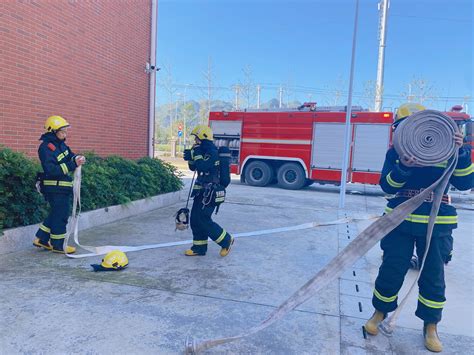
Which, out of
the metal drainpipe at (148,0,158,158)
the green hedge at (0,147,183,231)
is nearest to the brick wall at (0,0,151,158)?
the metal drainpipe at (148,0,158,158)

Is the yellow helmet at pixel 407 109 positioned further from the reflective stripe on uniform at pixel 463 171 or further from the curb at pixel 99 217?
the curb at pixel 99 217

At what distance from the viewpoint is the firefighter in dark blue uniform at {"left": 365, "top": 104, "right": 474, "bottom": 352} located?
252cm

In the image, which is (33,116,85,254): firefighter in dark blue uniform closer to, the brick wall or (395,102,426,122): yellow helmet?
the brick wall

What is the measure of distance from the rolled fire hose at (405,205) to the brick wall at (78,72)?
5.06 metres

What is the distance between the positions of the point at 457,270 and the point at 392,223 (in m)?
2.75

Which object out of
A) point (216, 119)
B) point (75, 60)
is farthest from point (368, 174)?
point (75, 60)

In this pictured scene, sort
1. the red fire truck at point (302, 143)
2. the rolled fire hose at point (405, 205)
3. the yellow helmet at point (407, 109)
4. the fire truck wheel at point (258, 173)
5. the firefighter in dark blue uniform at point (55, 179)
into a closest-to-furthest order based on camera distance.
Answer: the rolled fire hose at point (405, 205) → the yellow helmet at point (407, 109) → the firefighter in dark blue uniform at point (55, 179) → the red fire truck at point (302, 143) → the fire truck wheel at point (258, 173)

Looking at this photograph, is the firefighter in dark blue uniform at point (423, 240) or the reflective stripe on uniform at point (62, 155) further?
the reflective stripe on uniform at point (62, 155)

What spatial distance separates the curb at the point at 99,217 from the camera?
424 centimetres

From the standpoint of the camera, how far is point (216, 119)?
43.2 feet

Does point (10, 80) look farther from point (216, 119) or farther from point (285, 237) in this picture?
point (216, 119)

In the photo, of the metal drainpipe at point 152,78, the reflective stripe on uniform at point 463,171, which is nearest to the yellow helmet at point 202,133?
the reflective stripe on uniform at point 463,171

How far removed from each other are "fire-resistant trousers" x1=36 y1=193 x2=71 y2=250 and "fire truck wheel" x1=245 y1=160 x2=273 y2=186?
854 centimetres

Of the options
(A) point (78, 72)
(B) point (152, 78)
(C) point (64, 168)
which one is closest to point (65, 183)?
(C) point (64, 168)
